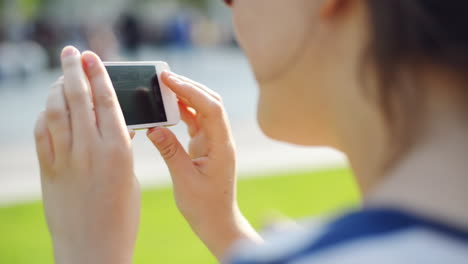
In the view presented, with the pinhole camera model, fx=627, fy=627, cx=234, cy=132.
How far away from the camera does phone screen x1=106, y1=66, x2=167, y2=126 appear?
68.3 inches

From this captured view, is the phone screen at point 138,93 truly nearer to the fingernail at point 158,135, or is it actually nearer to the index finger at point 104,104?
the fingernail at point 158,135

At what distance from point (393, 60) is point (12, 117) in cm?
1279

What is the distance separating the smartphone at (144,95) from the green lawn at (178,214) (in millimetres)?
3081

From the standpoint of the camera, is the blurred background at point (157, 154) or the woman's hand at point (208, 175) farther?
the blurred background at point (157, 154)

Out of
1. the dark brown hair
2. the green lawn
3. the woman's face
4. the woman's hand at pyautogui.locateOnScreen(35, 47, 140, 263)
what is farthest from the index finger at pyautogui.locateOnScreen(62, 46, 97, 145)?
the green lawn

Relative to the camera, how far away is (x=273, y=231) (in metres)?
0.96

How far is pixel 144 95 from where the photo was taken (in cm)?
179

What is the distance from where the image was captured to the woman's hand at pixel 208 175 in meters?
1.63

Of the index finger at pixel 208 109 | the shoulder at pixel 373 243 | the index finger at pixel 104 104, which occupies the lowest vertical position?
the index finger at pixel 208 109

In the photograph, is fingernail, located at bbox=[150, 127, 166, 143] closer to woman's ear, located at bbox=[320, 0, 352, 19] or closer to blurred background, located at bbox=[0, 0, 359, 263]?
blurred background, located at bbox=[0, 0, 359, 263]

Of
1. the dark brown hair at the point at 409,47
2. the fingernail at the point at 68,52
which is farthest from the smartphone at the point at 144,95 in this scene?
the dark brown hair at the point at 409,47

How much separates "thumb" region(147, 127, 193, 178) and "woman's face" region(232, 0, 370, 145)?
1.69ft

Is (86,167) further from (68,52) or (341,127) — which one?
(341,127)

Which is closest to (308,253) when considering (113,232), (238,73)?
(113,232)
